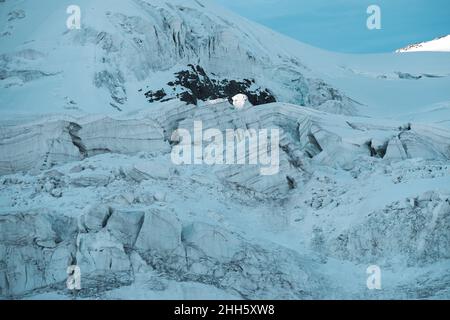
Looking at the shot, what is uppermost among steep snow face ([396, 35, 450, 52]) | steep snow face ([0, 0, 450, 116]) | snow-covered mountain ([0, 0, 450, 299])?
steep snow face ([396, 35, 450, 52])

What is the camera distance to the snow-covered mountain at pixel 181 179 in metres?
22.8

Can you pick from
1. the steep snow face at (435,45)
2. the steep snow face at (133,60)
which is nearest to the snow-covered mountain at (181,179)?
the steep snow face at (133,60)

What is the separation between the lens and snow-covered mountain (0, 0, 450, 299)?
22.8 meters

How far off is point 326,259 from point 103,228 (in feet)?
21.3

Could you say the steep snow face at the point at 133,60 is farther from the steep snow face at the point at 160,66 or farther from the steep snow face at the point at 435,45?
the steep snow face at the point at 435,45

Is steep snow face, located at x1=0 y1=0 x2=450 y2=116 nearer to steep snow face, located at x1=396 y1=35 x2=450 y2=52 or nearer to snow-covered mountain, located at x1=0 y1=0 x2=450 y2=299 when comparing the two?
snow-covered mountain, located at x1=0 y1=0 x2=450 y2=299

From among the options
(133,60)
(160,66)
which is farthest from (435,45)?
(133,60)

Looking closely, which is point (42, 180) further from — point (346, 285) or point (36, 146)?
point (346, 285)

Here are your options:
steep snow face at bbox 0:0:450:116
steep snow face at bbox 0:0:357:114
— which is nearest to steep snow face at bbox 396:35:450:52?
steep snow face at bbox 0:0:450:116

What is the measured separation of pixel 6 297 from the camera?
22219 mm

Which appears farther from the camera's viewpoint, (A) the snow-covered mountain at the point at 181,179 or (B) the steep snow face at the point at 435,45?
(B) the steep snow face at the point at 435,45

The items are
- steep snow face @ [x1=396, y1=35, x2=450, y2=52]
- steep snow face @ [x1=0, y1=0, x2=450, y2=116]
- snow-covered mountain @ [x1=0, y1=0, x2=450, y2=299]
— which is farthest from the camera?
steep snow face @ [x1=396, y1=35, x2=450, y2=52]
